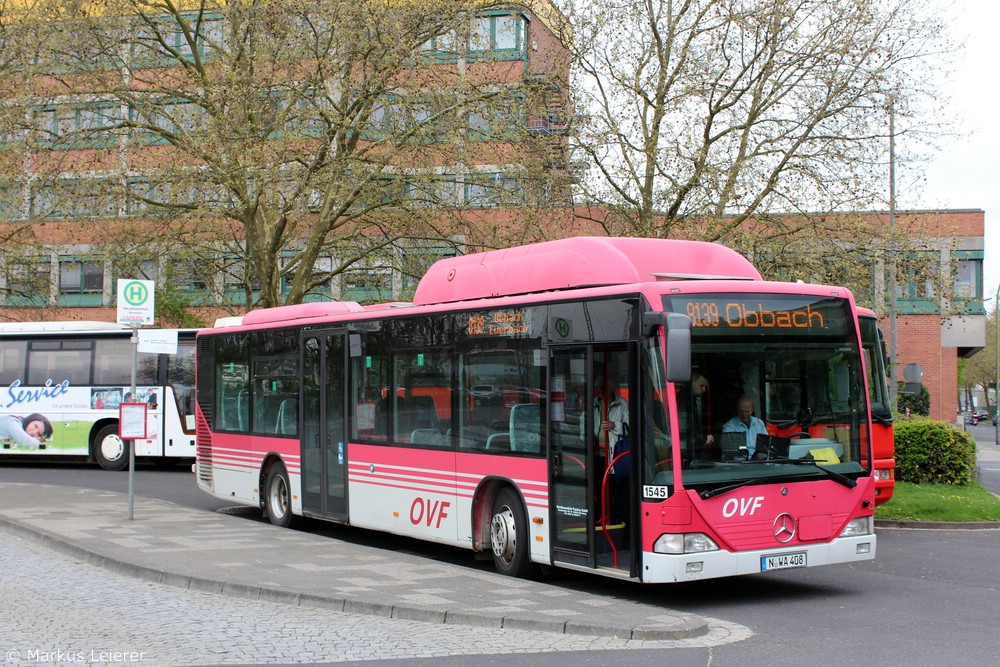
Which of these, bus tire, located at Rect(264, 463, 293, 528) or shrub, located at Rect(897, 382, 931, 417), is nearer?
bus tire, located at Rect(264, 463, 293, 528)

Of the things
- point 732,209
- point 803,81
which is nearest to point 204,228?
point 732,209

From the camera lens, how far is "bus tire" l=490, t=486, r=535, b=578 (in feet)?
37.1

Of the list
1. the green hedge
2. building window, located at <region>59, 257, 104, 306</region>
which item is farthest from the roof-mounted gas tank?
building window, located at <region>59, 257, 104, 306</region>

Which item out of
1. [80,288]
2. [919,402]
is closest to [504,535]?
[919,402]

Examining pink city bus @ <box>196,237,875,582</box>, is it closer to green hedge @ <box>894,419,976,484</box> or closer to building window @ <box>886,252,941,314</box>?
green hedge @ <box>894,419,976,484</box>

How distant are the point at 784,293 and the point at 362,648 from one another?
195 inches

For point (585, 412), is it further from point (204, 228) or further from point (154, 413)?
point (154, 413)

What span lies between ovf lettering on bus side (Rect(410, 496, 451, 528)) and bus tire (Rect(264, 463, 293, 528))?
11.0 ft

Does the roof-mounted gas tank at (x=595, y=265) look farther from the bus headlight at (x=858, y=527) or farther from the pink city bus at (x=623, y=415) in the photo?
the bus headlight at (x=858, y=527)

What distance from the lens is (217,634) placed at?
8469 millimetres

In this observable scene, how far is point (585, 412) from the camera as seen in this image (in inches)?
411

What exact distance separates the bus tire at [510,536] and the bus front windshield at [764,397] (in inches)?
82.3

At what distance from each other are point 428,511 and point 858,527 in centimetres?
477

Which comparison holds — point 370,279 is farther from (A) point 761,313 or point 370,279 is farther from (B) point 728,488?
(B) point 728,488
